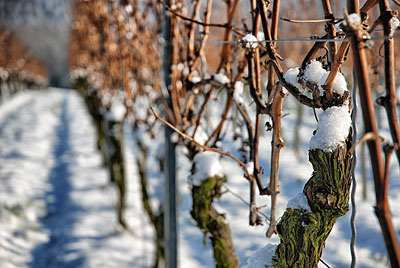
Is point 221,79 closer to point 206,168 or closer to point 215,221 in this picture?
point 206,168

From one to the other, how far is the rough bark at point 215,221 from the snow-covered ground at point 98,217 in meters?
0.07

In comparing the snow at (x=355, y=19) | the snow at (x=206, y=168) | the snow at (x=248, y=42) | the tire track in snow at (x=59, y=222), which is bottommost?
the tire track in snow at (x=59, y=222)

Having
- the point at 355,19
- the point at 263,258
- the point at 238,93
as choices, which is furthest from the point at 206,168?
the point at 355,19

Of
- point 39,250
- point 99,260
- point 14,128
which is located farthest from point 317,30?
point 14,128

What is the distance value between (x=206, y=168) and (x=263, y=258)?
54 cm

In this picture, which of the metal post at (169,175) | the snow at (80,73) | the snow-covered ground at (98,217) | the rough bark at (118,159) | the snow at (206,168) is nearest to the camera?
the snow at (206,168)

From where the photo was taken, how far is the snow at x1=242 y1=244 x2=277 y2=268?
90 centimetres

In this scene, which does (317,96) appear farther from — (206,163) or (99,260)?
(99,260)

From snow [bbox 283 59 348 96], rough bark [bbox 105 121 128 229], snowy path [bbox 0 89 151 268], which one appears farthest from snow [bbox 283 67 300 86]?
rough bark [bbox 105 121 128 229]

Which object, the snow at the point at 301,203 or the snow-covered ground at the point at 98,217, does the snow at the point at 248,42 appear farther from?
the snow-covered ground at the point at 98,217

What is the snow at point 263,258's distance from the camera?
0.90 m

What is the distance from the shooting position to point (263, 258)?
91 centimetres

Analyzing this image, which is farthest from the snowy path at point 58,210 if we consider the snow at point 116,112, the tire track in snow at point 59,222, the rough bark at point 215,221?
the rough bark at point 215,221

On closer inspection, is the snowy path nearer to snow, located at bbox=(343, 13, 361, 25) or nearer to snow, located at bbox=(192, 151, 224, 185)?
snow, located at bbox=(192, 151, 224, 185)
